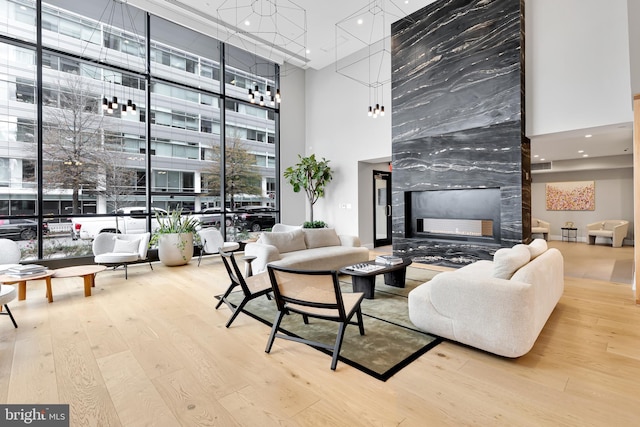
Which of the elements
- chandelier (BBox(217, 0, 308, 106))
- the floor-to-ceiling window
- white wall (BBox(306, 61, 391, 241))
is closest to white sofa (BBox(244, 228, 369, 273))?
the floor-to-ceiling window

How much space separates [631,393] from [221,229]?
7166 millimetres

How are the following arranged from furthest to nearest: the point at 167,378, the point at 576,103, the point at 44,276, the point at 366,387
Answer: the point at 576,103, the point at 44,276, the point at 167,378, the point at 366,387

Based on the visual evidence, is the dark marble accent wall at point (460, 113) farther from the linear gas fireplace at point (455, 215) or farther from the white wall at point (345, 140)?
the white wall at point (345, 140)

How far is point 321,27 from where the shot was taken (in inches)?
270

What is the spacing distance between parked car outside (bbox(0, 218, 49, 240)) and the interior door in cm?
715

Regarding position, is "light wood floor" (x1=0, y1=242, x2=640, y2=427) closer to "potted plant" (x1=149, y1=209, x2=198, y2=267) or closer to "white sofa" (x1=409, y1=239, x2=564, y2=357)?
"white sofa" (x1=409, y1=239, x2=564, y2=357)

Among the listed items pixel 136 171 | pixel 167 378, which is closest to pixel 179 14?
pixel 136 171

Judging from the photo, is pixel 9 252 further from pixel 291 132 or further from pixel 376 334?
pixel 291 132

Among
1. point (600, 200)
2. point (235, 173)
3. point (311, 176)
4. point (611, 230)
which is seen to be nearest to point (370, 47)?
point (311, 176)

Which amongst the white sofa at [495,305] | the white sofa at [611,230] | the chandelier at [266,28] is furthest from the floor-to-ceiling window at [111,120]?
the white sofa at [611,230]

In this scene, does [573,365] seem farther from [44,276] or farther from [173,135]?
[173,135]

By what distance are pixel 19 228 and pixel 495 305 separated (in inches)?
278

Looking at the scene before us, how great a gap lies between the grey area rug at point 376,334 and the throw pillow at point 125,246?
2.59 m

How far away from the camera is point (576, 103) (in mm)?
4738
